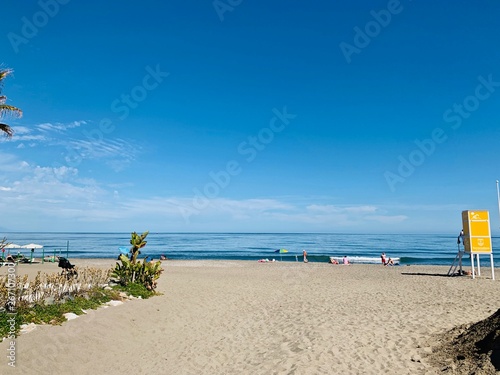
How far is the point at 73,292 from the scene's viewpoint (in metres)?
11.3

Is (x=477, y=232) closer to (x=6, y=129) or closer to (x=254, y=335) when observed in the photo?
(x=254, y=335)

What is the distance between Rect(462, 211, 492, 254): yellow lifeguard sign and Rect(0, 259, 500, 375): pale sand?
6.55 meters

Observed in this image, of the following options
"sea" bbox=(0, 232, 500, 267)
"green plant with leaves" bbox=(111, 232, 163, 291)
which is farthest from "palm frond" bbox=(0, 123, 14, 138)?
"sea" bbox=(0, 232, 500, 267)

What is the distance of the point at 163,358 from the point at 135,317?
3347 millimetres

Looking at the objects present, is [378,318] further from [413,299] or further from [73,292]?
[73,292]

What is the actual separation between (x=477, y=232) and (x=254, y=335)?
745 inches

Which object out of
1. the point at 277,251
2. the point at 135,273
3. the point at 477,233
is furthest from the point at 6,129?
the point at 277,251

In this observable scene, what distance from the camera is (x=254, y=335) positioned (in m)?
9.77

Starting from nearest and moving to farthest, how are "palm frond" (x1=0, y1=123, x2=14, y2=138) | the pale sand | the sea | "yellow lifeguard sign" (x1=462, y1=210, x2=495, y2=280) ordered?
the pale sand, "palm frond" (x1=0, y1=123, x2=14, y2=138), "yellow lifeguard sign" (x1=462, y1=210, x2=495, y2=280), the sea

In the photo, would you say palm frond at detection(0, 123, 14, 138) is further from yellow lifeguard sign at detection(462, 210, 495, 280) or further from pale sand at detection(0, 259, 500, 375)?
yellow lifeguard sign at detection(462, 210, 495, 280)

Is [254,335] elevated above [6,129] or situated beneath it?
situated beneath

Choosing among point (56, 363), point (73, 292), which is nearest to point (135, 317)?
point (73, 292)

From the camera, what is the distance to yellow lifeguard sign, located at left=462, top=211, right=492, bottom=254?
21.5m

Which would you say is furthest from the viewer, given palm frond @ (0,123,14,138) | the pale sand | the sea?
the sea
